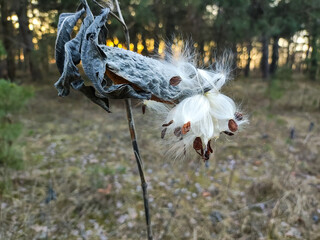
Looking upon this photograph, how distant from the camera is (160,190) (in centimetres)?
Answer: 256

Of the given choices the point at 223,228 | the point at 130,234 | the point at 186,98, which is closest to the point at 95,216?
the point at 130,234

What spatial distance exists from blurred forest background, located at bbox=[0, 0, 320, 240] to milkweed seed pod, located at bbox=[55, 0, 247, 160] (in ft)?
0.60

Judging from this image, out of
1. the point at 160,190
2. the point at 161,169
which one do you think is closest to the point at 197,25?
the point at 161,169

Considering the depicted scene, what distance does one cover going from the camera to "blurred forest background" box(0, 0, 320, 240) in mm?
1894

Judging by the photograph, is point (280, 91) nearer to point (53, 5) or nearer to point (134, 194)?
point (134, 194)

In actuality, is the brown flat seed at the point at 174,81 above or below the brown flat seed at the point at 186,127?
above

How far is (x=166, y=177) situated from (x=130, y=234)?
0.91m

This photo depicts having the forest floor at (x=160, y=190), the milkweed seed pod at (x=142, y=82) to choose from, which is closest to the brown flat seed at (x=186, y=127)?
the milkweed seed pod at (x=142, y=82)

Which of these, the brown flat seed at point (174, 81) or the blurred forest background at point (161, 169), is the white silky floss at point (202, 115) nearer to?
the brown flat seed at point (174, 81)

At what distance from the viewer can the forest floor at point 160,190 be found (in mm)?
2000

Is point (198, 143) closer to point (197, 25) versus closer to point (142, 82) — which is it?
point (142, 82)

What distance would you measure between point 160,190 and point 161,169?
1.42 ft

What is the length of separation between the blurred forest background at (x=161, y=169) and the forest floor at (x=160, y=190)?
0.04 ft

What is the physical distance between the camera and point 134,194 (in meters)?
2.47
